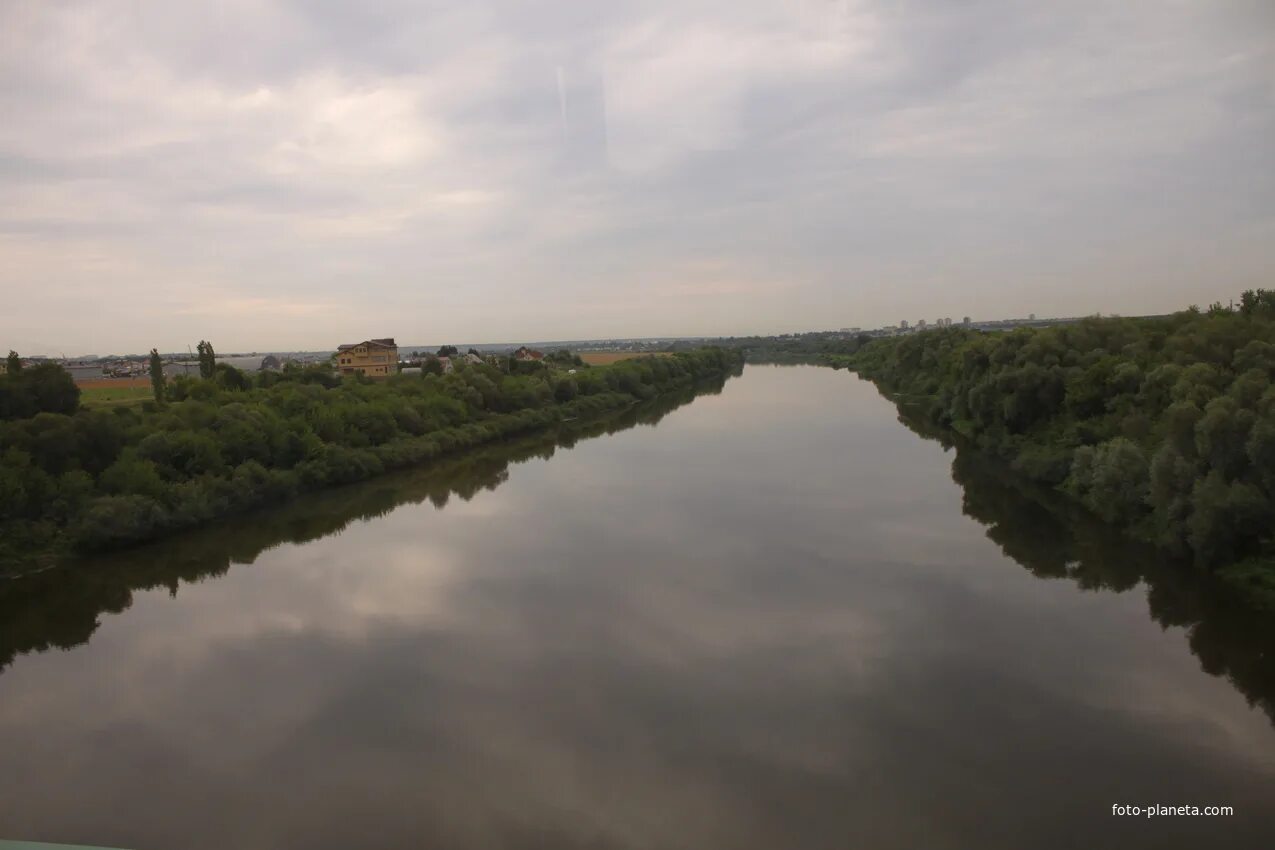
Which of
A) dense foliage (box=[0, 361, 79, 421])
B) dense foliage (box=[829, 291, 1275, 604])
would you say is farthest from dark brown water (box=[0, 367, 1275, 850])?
dense foliage (box=[0, 361, 79, 421])

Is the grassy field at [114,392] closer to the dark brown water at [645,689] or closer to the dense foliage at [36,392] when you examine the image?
the dense foliage at [36,392]

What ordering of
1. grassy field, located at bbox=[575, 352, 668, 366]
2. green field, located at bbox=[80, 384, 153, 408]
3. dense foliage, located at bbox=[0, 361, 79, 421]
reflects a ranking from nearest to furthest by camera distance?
dense foliage, located at bbox=[0, 361, 79, 421] < green field, located at bbox=[80, 384, 153, 408] < grassy field, located at bbox=[575, 352, 668, 366]

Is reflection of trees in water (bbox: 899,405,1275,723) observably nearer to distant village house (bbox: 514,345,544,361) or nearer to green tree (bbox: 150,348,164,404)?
green tree (bbox: 150,348,164,404)

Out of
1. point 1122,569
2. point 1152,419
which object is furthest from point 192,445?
point 1152,419

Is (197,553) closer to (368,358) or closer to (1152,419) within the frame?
(1152,419)

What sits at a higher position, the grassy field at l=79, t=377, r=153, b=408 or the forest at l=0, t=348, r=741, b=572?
the grassy field at l=79, t=377, r=153, b=408

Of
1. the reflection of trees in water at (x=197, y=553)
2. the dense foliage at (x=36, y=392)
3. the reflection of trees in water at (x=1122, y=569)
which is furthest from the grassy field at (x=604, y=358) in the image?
the reflection of trees in water at (x=1122, y=569)
